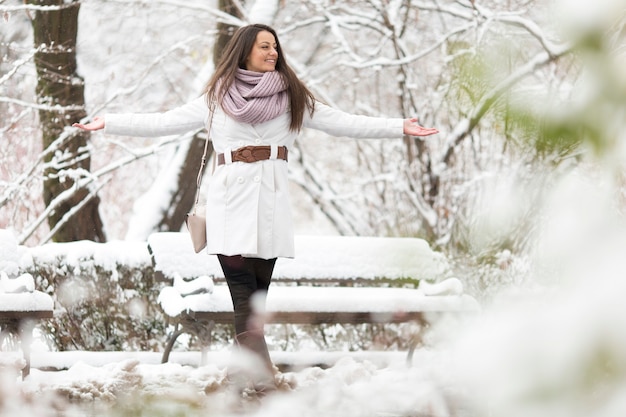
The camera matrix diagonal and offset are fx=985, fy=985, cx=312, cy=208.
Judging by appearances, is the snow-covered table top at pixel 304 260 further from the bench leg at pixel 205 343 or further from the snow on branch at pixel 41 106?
the snow on branch at pixel 41 106

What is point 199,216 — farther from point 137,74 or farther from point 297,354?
point 137,74

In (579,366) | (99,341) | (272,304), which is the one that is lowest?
(99,341)

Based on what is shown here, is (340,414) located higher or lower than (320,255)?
higher

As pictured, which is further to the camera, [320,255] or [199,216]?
[320,255]

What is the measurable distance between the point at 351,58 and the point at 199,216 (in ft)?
17.1

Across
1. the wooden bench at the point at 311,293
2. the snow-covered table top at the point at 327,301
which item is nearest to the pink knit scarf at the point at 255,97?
the wooden bench at the point at 311,293

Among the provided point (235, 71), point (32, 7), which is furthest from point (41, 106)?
point (235, 71)

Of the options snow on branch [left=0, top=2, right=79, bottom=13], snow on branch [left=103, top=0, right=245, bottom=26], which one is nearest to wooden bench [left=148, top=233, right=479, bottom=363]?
snow on branch [left=0, top=2, right=79, bottom=13]

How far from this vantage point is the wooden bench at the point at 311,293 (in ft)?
18.7

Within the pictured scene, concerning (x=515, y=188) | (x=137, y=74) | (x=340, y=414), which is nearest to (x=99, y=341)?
(x=137, y=74)

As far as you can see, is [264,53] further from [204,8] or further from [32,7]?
[204,8]

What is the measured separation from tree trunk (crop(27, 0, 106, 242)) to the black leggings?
4.01m

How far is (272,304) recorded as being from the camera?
5719mm

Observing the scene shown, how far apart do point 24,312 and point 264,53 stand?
206cm
